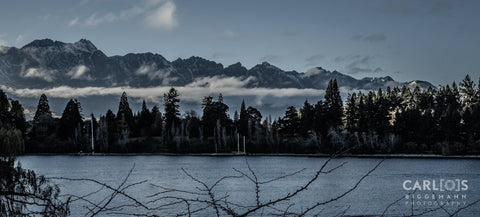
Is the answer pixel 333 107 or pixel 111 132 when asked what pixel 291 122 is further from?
pixel 111 132

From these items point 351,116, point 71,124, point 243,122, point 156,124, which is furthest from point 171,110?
point 351,116

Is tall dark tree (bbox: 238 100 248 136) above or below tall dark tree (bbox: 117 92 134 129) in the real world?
below

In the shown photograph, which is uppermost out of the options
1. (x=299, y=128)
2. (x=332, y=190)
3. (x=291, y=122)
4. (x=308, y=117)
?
(x=308, y=117)

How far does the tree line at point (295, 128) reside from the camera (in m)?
79.1

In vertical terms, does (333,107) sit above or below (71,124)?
above

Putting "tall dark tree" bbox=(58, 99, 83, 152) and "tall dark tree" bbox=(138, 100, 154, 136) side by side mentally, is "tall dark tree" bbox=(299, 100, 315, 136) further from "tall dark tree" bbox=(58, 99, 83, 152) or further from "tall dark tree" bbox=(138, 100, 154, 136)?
"tall dark tree" bbox=(58, 99, 83, 152)

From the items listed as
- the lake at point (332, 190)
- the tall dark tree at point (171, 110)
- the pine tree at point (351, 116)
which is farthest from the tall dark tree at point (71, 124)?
the pine tree at point (351, 116)

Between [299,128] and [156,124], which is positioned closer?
[299,128]

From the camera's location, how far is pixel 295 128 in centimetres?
9094

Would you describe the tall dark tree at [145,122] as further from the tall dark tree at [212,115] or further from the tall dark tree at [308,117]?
the tall dark tree at [308,117]

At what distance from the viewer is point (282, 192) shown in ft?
133

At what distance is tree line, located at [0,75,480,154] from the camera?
79125 millimetres

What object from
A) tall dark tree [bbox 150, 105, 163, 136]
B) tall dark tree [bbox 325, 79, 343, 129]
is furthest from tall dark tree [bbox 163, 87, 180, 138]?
tall dark tree [bbox 325, 79, 343, 129]

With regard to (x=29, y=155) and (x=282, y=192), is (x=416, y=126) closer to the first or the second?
(x=282, y=192)
